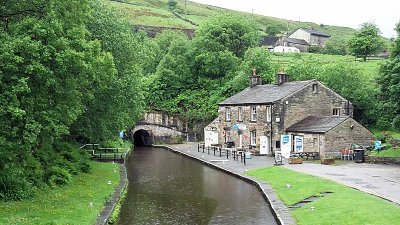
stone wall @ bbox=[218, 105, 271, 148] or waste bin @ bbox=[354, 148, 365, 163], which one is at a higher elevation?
stone wall @ bbox=[218, 105, 271, 148]

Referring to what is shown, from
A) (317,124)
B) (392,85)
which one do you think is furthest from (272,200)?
(317,124)

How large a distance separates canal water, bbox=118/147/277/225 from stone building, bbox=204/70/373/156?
9666 millimetres

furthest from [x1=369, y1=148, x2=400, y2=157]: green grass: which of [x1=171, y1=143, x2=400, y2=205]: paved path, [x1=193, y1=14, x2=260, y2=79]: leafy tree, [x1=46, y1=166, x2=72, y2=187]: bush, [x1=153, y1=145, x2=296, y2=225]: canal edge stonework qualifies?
[x1=193, y1=14, x2=260, y2=79]: leafy tree

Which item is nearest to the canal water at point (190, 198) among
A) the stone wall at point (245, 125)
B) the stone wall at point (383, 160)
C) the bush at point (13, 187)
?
the bush at point (13, 187)

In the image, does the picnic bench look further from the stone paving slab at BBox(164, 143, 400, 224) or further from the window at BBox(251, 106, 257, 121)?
the window at BBox(251, 106, 257, 121)

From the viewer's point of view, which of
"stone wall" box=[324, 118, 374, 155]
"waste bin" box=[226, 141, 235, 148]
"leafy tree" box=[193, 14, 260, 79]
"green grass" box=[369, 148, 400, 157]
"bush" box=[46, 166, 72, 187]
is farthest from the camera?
"leafy tree" box=[193, 14, 260, 79]

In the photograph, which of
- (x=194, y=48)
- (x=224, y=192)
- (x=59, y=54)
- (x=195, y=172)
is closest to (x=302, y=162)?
(x=195, y=172)

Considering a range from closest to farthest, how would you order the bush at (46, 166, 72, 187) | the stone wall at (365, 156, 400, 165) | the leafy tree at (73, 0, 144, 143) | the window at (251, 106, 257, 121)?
the bush at (46, 166, 72, 187)
the leafy tree at (73, 0, 144, 143)
the stone wall at (365, 156, 400, 165)
the window at (251, 106, 257, 121)

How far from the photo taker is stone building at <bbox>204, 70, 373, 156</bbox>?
143 feet

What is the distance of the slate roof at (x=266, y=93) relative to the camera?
49.5m

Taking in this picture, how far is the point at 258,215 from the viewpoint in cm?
2314

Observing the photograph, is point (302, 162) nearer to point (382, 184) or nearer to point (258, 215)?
point (382, 184)

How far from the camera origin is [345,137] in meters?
43.6

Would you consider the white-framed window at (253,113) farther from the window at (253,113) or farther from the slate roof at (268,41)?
the slate roof at (268,41)
